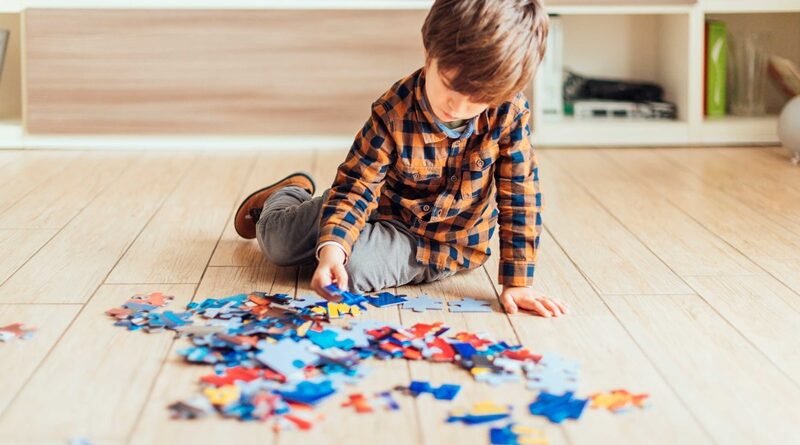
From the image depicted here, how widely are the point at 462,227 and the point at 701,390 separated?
54cm

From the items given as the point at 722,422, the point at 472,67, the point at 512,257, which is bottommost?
the point at 722,422

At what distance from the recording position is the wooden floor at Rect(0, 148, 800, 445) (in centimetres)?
119

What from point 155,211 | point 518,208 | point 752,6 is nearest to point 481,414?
point 518,208

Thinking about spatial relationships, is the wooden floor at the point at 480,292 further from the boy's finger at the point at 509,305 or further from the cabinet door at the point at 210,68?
the cabinet door at the point at 210,68

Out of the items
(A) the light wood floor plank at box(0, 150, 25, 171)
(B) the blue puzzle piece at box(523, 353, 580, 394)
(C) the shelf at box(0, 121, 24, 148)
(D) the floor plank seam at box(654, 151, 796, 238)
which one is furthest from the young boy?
(C) the shelf at box(0, 121, 24, 148)

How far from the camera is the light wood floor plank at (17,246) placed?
1836 mm

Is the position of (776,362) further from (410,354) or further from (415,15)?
(415,15)

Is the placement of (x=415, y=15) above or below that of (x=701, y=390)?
above

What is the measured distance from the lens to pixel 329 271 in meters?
1.58

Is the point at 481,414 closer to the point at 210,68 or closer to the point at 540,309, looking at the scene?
the point at 540,309

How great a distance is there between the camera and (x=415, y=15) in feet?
10.2

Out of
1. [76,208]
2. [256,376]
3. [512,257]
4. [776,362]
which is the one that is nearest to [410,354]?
[256,376]

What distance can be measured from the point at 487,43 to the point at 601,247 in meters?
0.75

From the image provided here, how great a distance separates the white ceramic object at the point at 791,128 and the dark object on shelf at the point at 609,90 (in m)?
0.58
